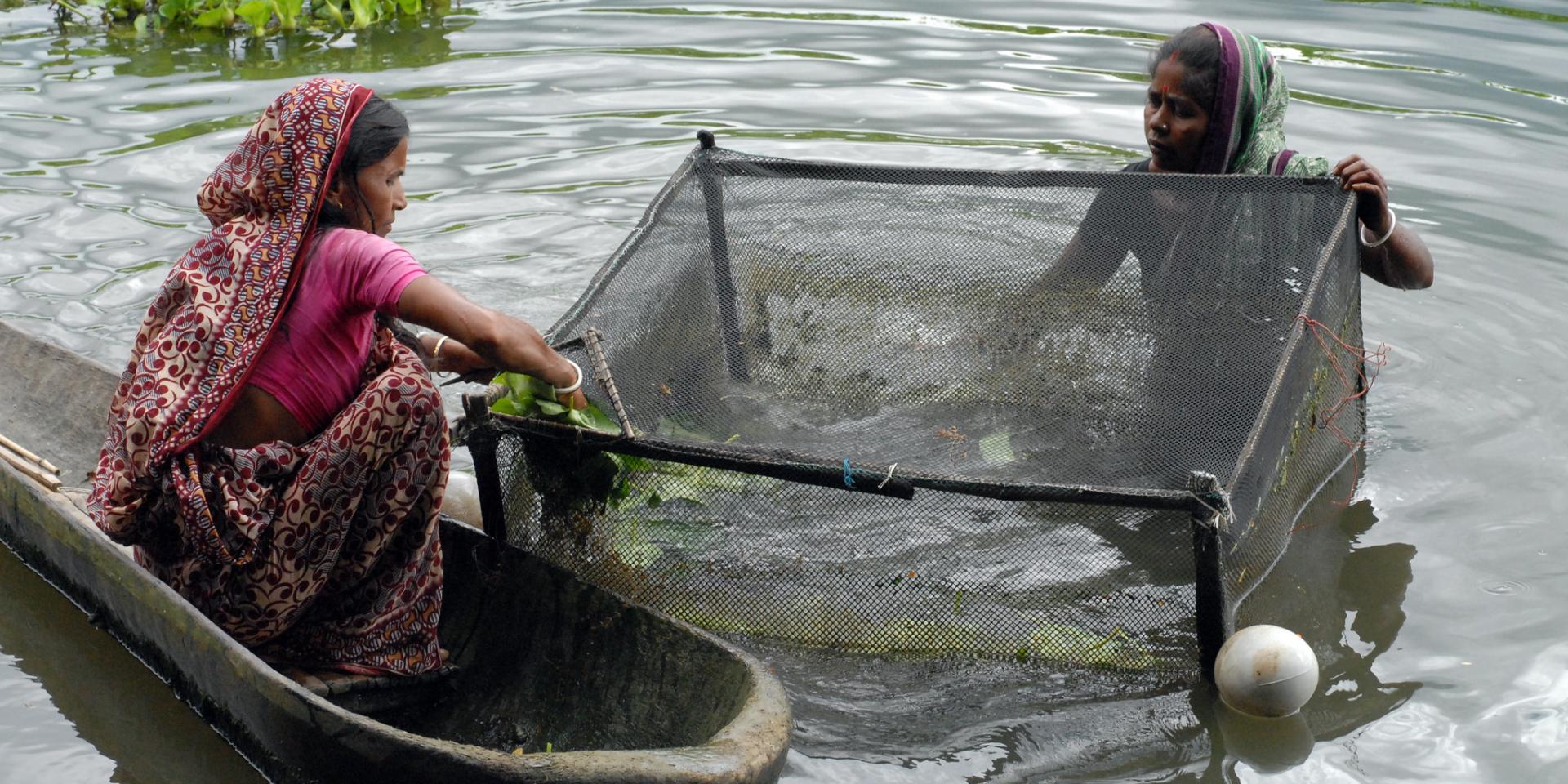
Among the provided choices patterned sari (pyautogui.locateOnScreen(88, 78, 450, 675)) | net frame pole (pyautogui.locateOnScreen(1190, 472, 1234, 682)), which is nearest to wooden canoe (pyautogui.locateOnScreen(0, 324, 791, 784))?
patterned sari (pyautogui.locateOnScreen(88, 78, 450, 675))

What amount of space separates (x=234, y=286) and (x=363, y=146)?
1.38 feet

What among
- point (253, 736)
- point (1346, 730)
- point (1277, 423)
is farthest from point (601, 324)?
point (1346, 730)

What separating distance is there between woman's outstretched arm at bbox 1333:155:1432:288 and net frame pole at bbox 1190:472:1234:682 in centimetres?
118

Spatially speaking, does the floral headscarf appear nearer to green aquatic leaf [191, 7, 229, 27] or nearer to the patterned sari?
the patterned sari

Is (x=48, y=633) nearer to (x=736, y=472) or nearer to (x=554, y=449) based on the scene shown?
(x=554, y=449)

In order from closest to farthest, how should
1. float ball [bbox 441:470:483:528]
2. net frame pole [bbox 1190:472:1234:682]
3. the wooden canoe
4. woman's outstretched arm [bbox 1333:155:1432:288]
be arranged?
the wooden canoe → net frame pole [bbox 1190:472:1234:682] → woman's outstretched arm [bbox 1333:155:1432:288] → float ball [bbox 441:470:483:528]

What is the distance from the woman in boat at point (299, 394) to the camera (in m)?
3.11

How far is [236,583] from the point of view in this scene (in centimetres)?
330

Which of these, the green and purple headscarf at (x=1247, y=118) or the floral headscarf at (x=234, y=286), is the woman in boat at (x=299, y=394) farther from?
the green and purple headscarf at (x=1247, y=118)

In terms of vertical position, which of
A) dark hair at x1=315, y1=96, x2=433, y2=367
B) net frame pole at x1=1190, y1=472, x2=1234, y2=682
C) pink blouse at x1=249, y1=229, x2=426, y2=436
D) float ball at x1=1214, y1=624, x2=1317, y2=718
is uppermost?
dark hair at x1=315, y1=96, x2=433, y2=367

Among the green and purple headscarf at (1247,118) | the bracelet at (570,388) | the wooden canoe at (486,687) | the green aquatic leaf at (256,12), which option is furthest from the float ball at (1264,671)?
Answer: the green aquatic leaf at (256,12)

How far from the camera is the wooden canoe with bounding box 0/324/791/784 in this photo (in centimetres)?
274

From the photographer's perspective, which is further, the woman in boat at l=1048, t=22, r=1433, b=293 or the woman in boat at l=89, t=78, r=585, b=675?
the woman in boat at l=1048, t=22, r=1433, b=293

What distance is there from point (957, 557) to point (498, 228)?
3991 millimetres
